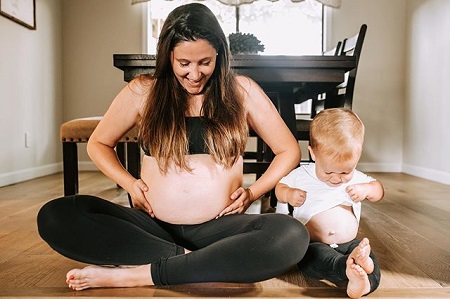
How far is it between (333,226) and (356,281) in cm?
29

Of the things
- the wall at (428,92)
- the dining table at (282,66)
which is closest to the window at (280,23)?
the wall at (428,92)

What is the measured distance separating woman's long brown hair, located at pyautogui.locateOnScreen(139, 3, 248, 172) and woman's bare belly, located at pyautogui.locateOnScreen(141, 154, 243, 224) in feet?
0.08

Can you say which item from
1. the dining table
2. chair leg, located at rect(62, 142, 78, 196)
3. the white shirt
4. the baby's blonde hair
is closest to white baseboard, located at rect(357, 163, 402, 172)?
the dining table

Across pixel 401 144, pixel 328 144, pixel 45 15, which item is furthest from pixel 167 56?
pixel 401 144

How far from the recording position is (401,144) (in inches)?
207

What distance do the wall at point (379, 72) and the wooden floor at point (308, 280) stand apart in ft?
7.11

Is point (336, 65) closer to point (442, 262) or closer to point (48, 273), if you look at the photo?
point (442, 262)

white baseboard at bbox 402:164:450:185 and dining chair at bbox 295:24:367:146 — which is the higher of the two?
dining chair at bbox 295:24:367:146

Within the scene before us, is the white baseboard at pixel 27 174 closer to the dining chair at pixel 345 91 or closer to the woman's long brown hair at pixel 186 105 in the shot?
the dining chair at pixel 345 91

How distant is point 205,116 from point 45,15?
3.82 m

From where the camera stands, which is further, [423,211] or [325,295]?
[423,211]

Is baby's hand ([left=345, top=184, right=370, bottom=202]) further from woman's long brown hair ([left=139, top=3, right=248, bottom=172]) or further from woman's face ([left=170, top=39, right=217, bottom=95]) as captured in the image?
woman's face ([left=170, top=39, right=217, bottom=95])

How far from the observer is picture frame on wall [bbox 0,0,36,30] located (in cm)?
385

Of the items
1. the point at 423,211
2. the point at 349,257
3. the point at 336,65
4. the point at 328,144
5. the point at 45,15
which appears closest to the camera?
the point at 349,257
